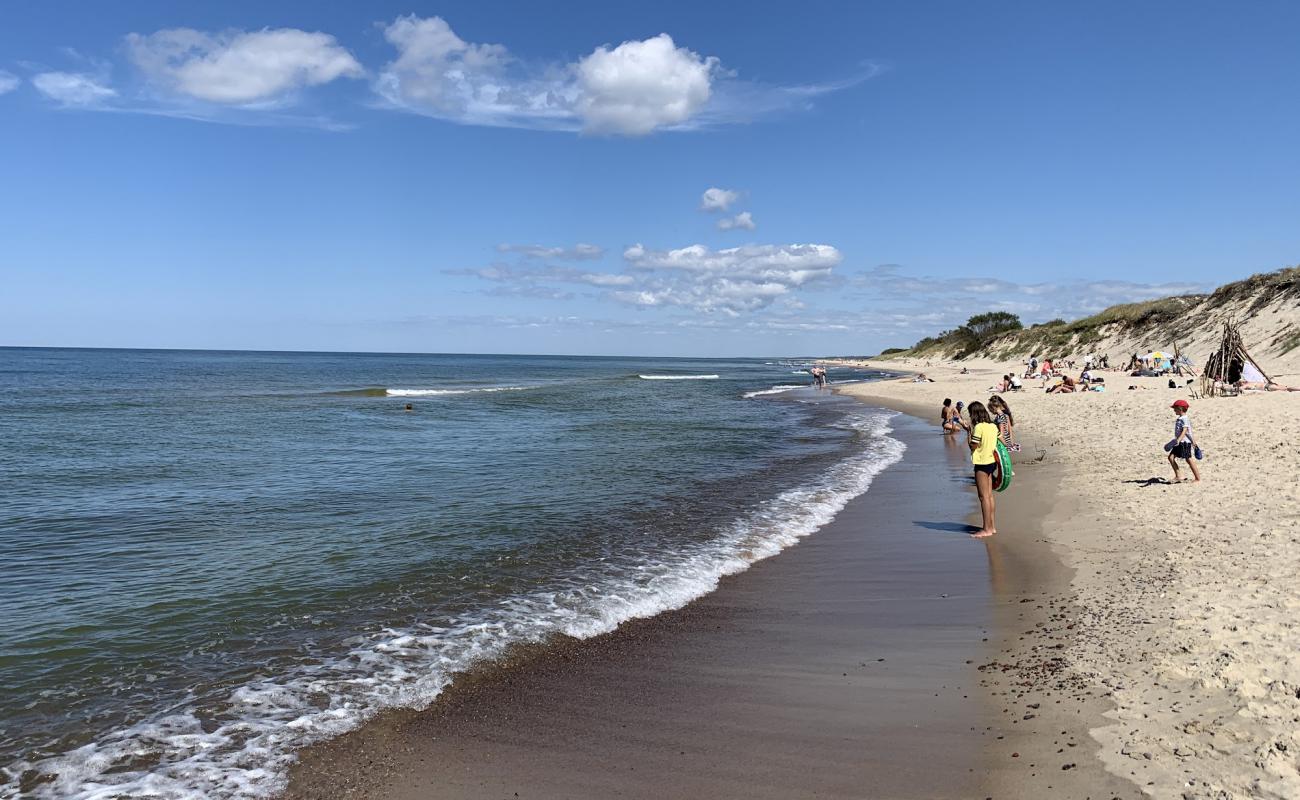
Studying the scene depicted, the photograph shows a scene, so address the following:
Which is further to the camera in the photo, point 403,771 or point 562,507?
point 562,507

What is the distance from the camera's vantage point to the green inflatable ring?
10.9 metres

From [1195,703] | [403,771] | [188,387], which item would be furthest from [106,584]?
[188,387]

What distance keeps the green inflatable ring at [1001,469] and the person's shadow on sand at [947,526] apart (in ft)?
2.60

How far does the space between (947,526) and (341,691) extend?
31.0ft

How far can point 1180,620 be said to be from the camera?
6445 mm

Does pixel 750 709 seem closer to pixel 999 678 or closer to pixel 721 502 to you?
pixel 999 678

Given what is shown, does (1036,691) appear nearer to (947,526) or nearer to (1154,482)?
(947,526)

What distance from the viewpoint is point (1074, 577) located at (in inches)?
331

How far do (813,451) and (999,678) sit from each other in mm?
16061

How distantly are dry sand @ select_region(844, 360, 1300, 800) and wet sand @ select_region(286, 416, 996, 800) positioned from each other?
762 mm

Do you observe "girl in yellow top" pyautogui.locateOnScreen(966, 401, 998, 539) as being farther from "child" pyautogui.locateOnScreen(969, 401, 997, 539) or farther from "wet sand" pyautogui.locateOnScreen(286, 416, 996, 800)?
"wet sand" pyautogui.locateOnScreen(286, 416, 996, 800)

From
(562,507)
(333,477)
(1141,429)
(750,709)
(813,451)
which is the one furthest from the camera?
(813,451)

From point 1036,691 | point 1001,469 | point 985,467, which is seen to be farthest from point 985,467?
point 1036,691

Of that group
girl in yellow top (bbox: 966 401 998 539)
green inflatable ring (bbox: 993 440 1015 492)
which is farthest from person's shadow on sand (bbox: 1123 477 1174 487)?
girl in yellow top (bbox: 966 401 998 539)
